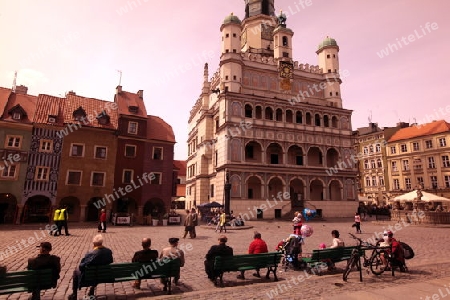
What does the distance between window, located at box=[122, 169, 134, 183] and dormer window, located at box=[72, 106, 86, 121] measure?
7.01m

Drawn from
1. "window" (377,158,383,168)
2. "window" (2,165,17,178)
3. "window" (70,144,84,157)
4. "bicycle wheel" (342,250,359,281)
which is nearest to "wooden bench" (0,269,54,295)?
"bicycle wheel" (342,250,359,281)

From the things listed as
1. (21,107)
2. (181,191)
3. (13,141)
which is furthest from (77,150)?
(181,191)

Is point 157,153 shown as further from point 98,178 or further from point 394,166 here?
point 394,166

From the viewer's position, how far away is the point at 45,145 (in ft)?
86.3

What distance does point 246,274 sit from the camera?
28.9 ft

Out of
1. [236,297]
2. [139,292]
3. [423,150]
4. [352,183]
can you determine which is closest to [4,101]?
[139,292]

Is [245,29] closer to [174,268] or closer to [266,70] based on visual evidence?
[266,70]

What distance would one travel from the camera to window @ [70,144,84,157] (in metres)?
27.2

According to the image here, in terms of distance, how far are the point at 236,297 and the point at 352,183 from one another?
38494 millimetres

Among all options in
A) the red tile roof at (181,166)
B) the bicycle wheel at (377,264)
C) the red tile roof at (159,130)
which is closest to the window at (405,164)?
the red tile roof at (159,130)

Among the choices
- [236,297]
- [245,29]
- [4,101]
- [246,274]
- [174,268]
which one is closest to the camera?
[236,297]

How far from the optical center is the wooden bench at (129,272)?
6309 millimetres

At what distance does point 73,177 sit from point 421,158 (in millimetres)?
55441

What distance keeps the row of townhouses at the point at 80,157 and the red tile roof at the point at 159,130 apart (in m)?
0.12
